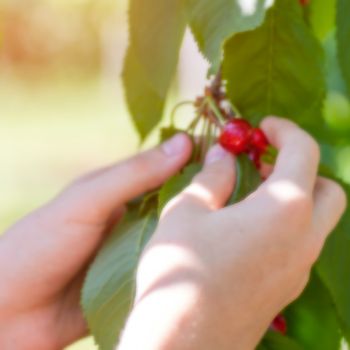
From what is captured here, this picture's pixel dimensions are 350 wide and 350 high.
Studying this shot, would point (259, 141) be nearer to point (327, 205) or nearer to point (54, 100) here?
point (327, 205)

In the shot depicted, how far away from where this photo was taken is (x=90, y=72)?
13.9 ft

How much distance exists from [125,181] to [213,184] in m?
0.16

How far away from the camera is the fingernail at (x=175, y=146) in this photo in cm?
79

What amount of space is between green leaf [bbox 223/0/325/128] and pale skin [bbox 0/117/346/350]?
4 centimetres

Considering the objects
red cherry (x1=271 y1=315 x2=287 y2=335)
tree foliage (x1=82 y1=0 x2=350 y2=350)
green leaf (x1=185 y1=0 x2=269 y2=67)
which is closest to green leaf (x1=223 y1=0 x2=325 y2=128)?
tree foliage (x1=82 y1=0 x2=350 y2=350)

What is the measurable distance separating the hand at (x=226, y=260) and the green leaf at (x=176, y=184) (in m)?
0.05

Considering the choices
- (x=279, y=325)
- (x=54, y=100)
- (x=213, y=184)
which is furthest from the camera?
(x=54, y=100)

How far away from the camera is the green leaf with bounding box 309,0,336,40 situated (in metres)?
0.81

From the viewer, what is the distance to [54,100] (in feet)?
14.1

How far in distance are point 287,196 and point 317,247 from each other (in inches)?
2.4

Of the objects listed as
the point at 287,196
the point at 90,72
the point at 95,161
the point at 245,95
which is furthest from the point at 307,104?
the point at 90,72

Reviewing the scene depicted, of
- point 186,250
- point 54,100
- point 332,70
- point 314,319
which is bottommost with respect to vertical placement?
point 54,100

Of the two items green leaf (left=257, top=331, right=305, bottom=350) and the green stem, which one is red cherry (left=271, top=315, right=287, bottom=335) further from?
the green stem

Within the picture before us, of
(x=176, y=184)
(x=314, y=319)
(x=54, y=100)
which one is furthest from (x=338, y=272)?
(x=54, y=100)
